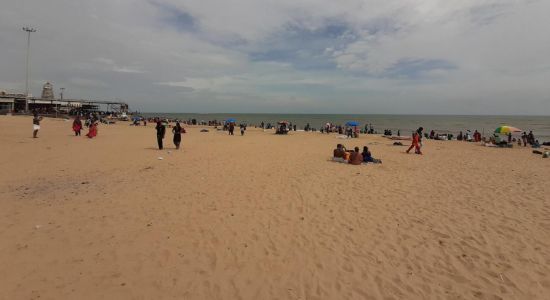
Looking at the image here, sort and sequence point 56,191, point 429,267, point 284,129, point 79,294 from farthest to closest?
1. point 284,129
2. point 56,191
3. point 429,267
4. point 79,294

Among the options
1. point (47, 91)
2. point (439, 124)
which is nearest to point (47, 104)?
point (47, 91)

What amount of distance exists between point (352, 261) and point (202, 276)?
2.28 m

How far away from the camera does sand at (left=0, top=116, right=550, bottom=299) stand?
13.9 ft

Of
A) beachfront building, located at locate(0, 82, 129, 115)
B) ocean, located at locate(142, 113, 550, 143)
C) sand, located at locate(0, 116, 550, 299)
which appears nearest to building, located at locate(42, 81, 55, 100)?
beachfront building, located at locate(0, 82, 129, 115)

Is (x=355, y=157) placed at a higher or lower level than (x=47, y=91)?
lower

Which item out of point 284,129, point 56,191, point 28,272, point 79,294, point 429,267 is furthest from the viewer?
point 284,129

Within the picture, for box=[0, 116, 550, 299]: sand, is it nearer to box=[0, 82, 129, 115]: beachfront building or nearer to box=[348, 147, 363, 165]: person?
box=[348, 147, 363, 165]: person

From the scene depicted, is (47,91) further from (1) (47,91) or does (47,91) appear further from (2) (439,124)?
(2) (439,124)

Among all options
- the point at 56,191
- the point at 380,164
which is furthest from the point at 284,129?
the point at 56,191

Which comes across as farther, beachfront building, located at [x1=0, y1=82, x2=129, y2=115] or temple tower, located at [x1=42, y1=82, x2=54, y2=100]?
temple tower, located at [x1=42, y1=82, x2=54, y2=100]

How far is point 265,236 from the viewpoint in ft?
18.9

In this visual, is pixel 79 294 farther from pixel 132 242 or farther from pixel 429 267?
pixel 429 267

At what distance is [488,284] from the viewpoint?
443 centimetres

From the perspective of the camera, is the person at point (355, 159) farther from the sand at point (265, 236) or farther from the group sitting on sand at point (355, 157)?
the sand at point (265, 236)
